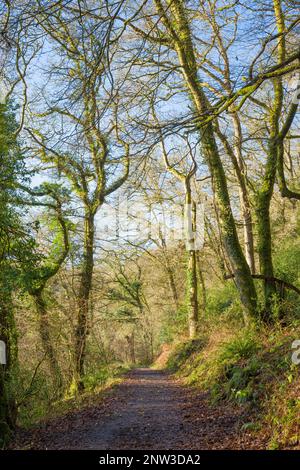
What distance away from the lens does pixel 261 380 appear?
7.02 meters

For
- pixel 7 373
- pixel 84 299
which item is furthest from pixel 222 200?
pixel 7 373

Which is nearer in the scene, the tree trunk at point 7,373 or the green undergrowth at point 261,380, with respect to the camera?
the green undergrowth at point 261,380

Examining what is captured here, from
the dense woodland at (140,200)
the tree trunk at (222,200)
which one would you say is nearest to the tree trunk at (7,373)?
the dense woodland at (140,200)

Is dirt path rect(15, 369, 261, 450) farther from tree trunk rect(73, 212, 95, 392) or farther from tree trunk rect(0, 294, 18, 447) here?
tree trunk rect(73, 212, 95, 392)

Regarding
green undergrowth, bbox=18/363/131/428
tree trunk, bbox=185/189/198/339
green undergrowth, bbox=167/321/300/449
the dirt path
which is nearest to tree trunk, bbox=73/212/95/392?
green undergrowth, bbox=18/363/131/428

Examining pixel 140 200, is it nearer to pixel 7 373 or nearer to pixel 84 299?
pixel 84 299

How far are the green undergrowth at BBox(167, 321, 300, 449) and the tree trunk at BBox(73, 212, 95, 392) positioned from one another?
3563mm

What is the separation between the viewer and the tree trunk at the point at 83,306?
13125mm

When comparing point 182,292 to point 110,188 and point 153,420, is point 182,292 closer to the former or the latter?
point 110,188

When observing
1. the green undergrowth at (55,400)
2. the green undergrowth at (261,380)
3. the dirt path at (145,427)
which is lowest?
the green undergrowth at (55,400)

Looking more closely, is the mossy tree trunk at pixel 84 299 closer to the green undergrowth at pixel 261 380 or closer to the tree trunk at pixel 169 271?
the green undergrowth at pixel 261 380

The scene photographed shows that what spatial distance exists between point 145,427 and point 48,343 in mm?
5949

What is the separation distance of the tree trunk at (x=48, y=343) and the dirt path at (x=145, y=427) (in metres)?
3.01
